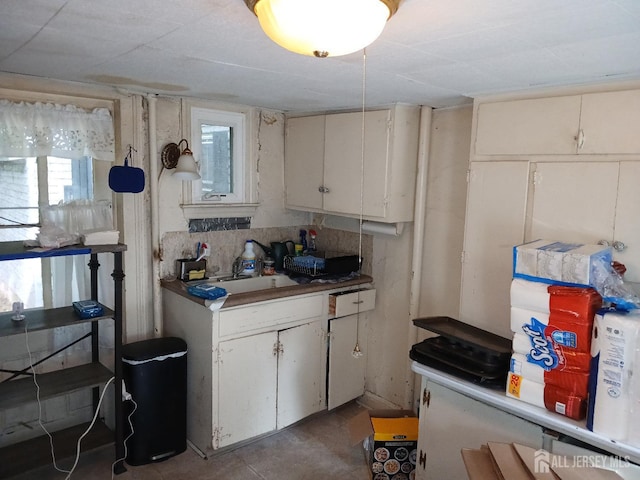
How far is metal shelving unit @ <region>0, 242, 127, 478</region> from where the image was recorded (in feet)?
7.22

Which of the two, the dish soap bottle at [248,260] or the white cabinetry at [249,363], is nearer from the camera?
the white cabinetry at [249,363]

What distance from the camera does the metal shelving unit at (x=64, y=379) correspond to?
7.22 feet

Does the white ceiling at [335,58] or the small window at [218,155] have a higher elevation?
the white ceiling at [335,58]

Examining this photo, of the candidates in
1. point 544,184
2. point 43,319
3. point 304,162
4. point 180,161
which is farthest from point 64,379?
point 544,184

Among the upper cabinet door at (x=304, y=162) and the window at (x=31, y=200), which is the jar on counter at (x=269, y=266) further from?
the window at (x=31, y=200)


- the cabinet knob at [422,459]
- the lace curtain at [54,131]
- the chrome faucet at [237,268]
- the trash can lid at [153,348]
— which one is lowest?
the cabinet knob at [422,459]

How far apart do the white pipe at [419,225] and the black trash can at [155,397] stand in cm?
141

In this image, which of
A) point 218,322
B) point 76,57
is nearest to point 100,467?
point 218,322

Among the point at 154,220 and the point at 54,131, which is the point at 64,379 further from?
the point at 54,131

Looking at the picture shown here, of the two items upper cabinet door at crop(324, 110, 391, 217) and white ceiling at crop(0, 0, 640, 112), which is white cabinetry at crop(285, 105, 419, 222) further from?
white ceiling at crop(0, 0, 640, 112)

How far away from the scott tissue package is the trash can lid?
1.76m

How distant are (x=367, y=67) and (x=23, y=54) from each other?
140cm

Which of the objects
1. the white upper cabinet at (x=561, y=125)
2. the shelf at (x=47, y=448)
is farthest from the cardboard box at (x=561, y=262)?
the shelf at (x=47, y=448)

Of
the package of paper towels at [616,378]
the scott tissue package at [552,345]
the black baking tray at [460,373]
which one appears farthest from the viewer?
the black baking tray at [460,373]
